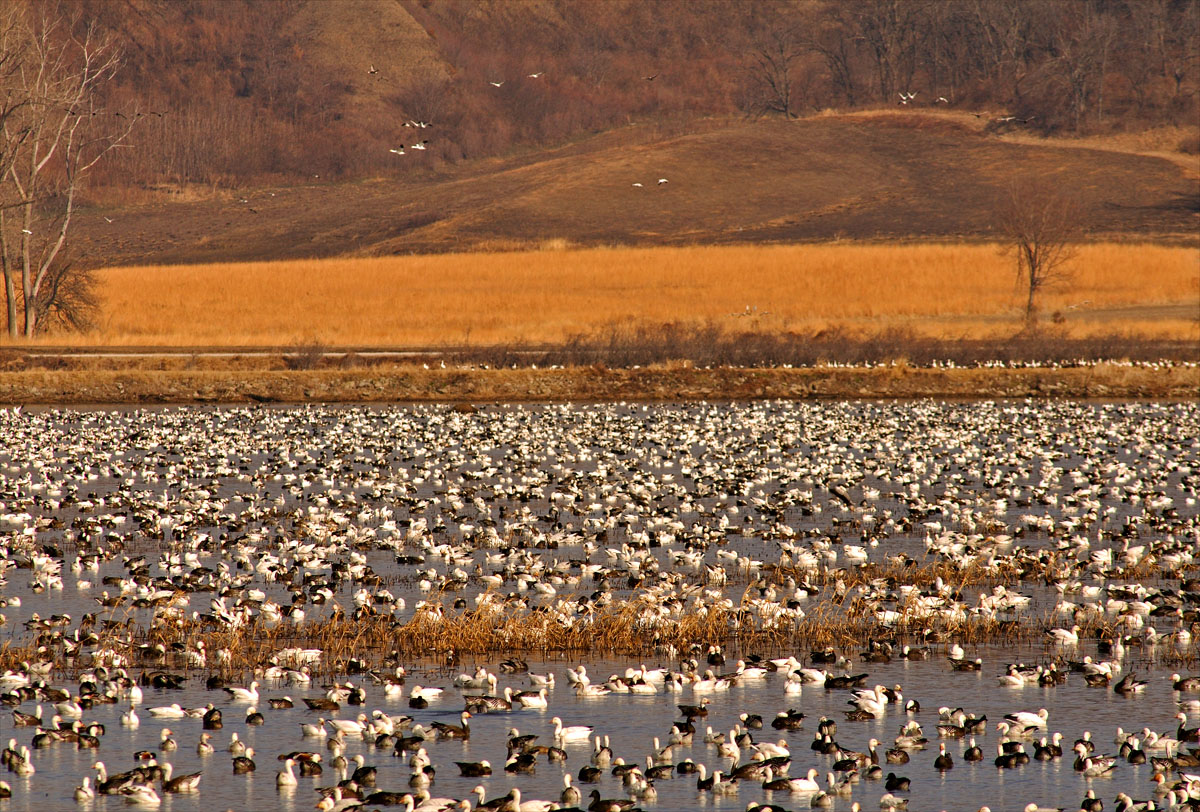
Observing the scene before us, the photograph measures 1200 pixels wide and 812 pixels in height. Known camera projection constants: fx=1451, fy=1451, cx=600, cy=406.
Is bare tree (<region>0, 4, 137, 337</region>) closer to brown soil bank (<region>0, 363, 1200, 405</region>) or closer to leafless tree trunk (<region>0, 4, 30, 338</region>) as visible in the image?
leafless tree trunk (<region>0, 4, 30, 338</region>)

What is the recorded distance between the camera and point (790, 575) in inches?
786

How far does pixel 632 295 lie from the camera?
297 feet

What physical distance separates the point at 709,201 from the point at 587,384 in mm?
97407

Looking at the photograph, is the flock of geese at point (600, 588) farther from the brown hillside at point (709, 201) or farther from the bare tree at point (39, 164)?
the brown hillside at point (709, 201)

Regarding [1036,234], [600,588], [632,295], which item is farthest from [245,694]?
[632,295]

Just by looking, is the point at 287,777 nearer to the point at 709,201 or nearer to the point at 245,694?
the point at 245,694

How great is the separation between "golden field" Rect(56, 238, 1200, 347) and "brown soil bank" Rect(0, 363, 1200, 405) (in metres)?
14.1

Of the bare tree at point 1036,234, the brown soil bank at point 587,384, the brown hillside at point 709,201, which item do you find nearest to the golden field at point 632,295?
the bare tree at point 1036,234

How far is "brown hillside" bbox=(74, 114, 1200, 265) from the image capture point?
131500 millimetres

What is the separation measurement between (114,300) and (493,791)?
8402 centimetres

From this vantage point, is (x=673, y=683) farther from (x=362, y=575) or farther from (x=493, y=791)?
(x=362, y=575)

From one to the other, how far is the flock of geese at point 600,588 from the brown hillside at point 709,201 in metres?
92.1

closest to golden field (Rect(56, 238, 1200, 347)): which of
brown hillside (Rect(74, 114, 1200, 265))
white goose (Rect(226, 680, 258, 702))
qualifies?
brown hillside (Rect(74, 114, 1200, 265))

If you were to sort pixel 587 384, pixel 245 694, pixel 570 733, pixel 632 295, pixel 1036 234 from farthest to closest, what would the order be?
pixel 632 295
pixel 1036 234
pixel 587 384
pixel 245 694
pixel 570 733
